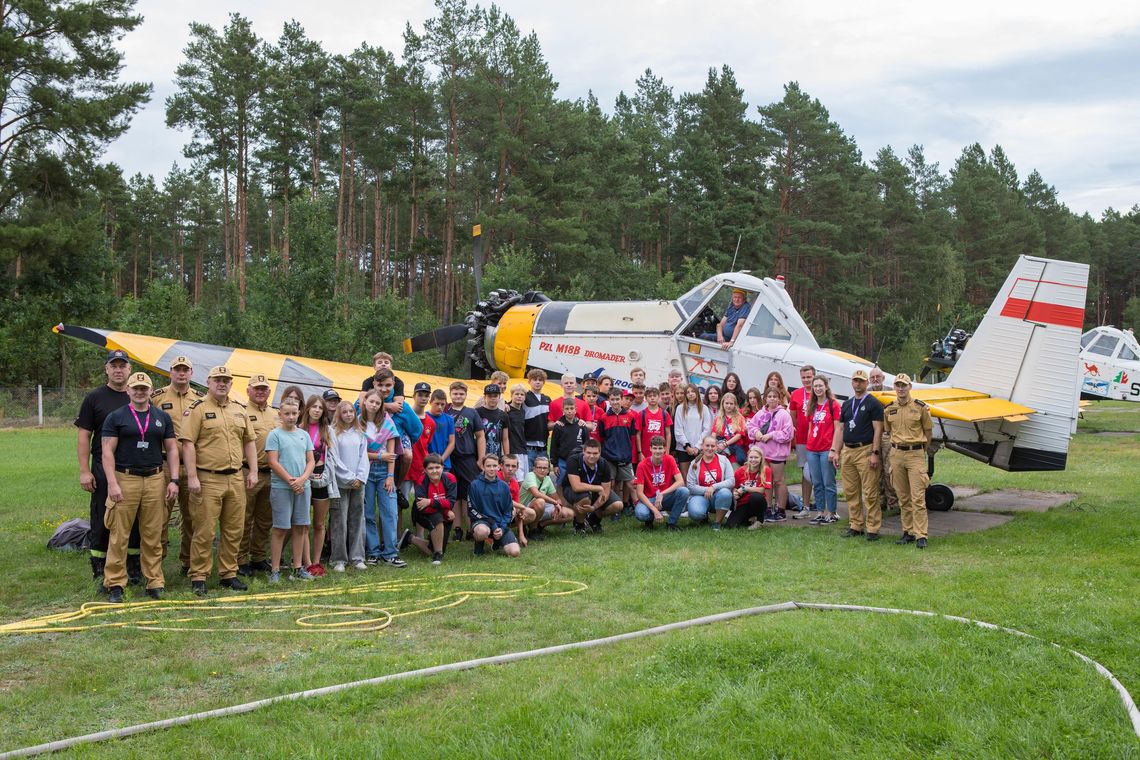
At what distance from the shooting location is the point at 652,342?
12.3m

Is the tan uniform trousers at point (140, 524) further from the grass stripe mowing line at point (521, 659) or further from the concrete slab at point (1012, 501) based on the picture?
the concrete slab at point (1012, 501)

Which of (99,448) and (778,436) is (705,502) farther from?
(99,448)

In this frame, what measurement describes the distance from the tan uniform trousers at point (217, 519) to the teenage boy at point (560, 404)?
3.67 meters

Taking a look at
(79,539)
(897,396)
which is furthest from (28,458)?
(897,396)

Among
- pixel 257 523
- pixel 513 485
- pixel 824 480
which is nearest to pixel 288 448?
pixel 257 523

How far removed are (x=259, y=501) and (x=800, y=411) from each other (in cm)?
613

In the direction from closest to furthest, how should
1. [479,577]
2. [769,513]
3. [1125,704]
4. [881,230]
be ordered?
[1125,704] → [479,577] → [769,513] → [881,230]

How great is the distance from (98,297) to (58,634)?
28.8 m

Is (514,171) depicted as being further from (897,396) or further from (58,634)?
(58,634)

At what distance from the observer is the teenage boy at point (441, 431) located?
8391mm

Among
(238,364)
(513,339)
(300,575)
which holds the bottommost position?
(300,575)

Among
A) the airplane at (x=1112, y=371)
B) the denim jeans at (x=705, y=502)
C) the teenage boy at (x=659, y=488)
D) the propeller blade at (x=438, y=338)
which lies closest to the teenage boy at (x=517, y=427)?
the teenage boy at (x=659, y=488)

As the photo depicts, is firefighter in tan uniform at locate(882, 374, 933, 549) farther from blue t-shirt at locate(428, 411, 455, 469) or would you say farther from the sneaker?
the sneaker

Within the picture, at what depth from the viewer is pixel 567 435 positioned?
30.7 feet
